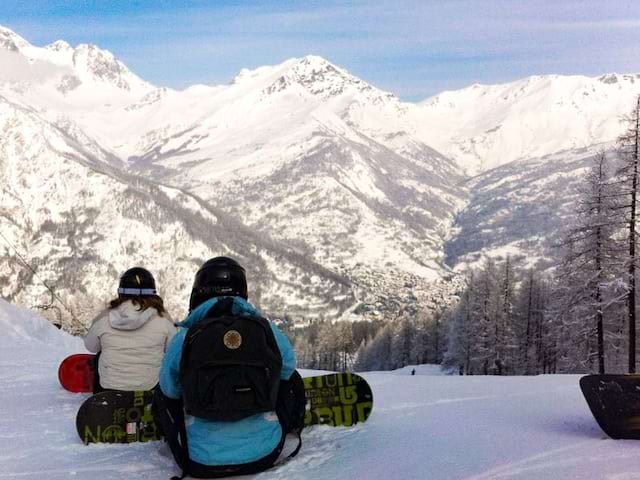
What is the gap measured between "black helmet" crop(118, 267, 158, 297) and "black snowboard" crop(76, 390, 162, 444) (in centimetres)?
127

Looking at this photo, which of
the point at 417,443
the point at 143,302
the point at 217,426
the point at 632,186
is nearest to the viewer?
the point at 217,426

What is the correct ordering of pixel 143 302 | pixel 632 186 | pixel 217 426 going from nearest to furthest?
pixel 217 426 < pixel 143 302 < pixel 632 186

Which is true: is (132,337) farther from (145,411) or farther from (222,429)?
(222,429)

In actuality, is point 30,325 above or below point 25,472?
above

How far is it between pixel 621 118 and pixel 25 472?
24.9 m

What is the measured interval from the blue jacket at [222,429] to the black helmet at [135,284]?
222cm

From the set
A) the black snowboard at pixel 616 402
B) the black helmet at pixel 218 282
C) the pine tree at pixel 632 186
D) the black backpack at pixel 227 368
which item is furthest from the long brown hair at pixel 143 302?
the pine tree at pixel 632 186

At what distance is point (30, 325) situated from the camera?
16438 millimetres

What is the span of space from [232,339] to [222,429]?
80 cm

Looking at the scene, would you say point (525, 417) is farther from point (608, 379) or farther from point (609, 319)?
point (609, 319)

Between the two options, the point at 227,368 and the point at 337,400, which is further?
the point at 337,400

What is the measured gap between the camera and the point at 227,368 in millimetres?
4512

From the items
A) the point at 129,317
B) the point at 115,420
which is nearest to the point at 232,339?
the point at 115,420

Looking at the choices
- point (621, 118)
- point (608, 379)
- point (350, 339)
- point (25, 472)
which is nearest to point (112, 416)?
point (25, 472)
